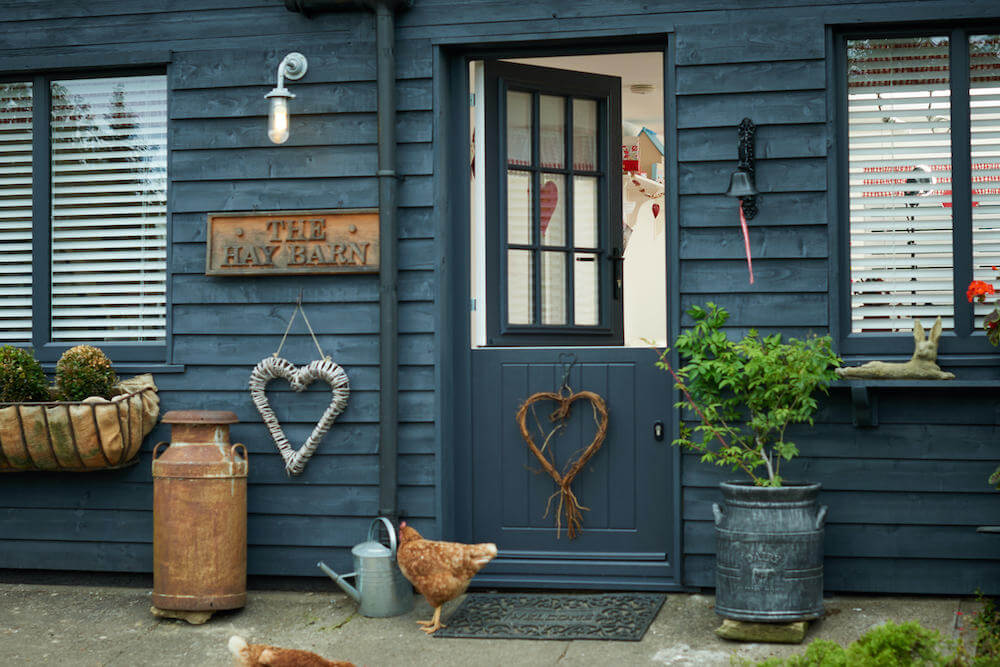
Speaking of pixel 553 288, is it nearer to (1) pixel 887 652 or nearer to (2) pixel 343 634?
(2) pixel 343 634

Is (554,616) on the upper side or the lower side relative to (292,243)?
lower

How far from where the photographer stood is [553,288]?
218 inches

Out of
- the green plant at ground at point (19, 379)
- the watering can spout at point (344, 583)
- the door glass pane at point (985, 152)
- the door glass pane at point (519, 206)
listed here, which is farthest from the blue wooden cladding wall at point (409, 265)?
the green plant at ground at point (19, 379)

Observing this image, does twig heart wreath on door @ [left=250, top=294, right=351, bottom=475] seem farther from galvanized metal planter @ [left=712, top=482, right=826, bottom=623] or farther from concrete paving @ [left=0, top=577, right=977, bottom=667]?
galvanized metal planter @ [left=712, top=482, right=826, bottom=623]

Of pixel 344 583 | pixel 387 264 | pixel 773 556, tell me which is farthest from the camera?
pixel 387 264

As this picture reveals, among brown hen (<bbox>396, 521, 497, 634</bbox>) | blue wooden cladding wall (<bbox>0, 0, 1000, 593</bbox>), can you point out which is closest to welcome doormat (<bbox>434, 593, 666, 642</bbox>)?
brown hen (<bbox>396, 521, 497, 634</bbox>)

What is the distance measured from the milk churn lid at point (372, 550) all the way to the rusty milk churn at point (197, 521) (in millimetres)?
526

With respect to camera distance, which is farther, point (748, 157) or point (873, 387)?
point (748, 157)

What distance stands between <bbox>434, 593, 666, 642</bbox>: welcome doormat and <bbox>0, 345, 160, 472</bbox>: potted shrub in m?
1.74

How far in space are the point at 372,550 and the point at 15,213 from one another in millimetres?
2630

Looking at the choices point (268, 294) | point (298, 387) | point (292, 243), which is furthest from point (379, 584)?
point (292, 243)

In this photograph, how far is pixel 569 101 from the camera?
18.4 ft

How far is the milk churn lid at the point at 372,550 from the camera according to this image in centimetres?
486

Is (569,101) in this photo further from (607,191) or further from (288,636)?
(288,636)
